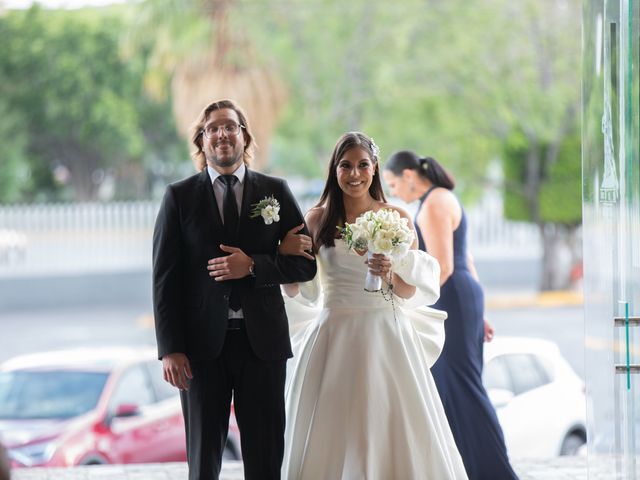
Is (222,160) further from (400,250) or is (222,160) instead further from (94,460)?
(94,460)

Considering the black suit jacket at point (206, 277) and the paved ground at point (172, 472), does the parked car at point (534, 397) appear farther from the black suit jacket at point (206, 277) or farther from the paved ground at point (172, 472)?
the black suit jacket at point (206, 277)

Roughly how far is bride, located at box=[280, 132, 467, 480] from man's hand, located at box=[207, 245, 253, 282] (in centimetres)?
42

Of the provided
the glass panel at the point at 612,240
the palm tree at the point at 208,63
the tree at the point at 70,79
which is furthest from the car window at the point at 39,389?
the tree at the point at 70,79

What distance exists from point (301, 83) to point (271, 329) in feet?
39.0

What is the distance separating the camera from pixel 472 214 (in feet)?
57.5

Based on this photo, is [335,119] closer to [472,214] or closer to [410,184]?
[472,214]

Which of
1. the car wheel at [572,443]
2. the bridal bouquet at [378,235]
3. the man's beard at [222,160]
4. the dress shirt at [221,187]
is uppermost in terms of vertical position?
the man's beard at [222,160]

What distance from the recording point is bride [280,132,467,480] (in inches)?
155

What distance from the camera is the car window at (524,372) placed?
6578 mm

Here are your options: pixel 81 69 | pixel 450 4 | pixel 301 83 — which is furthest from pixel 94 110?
pixel 450 4

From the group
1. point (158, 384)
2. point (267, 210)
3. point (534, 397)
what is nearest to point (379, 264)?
point (267, 210)

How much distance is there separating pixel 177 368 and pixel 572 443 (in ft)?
12.7

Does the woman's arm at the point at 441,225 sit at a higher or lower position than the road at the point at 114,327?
higher

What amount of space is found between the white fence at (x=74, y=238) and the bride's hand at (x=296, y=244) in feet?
41.9
